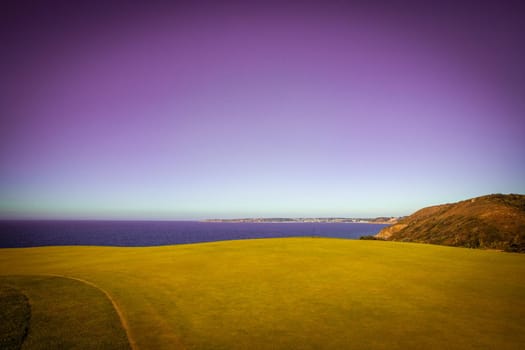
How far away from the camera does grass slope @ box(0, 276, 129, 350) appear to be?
25.3ft

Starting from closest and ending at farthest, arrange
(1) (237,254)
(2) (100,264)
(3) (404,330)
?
(3) (404,330) → (2) (100,264) → (1) (237,254)

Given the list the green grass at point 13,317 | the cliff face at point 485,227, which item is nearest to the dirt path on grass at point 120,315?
the green grass at point 13,317

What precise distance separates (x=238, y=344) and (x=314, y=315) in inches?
127

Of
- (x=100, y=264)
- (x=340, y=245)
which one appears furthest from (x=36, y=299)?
(x=340, y=245)

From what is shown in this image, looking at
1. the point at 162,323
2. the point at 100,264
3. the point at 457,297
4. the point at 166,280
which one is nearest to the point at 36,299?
the point at 166,280

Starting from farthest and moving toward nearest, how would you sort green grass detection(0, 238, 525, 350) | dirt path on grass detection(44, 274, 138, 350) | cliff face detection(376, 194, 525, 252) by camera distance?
cliff face detection(376, 194, 525, 252) → green grass detection(0, 238, 525, 350) → dirt path on grass detection(44, 274, 138, 350)

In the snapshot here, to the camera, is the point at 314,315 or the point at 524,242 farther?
the point at 524,242

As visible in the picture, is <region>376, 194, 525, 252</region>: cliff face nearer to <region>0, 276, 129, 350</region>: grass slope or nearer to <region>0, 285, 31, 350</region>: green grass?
<region>0, 276, 129, 350</region>: grass slope

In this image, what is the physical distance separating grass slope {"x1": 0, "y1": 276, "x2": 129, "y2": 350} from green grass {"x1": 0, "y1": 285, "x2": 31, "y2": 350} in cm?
18

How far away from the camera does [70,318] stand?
9.39 meters

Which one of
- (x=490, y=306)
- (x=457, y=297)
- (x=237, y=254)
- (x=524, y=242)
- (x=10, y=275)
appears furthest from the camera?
(x=524, y=242)

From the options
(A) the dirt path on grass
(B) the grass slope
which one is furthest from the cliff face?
(B) the grass slope

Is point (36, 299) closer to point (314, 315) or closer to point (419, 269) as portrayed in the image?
point (314, 315)

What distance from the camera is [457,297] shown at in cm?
1120
